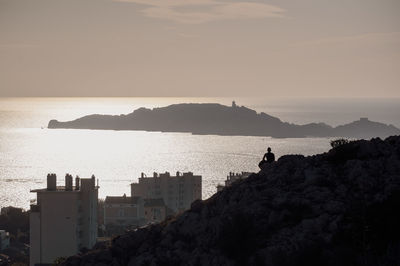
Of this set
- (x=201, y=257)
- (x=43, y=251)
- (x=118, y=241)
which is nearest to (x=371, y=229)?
(x=201, y=257)

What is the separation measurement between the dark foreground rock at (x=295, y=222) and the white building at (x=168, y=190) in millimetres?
85409

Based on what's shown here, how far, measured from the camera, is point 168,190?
393 ft

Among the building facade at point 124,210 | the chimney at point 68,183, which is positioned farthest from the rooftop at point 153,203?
the chimney at point 68,183

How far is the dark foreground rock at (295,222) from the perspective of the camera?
28.9m

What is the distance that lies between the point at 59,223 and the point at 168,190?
54.5 metres

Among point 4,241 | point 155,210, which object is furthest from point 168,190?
point 4,241

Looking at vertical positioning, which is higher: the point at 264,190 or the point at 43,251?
the point at 264,190

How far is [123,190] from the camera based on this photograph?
183375mm

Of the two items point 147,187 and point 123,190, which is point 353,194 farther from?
point 123,190

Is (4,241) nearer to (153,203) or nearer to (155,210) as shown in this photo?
(155,210)

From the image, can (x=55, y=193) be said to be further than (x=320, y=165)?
Yes

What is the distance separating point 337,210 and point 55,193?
3827 cm

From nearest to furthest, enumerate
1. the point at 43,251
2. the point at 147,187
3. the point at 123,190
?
the point at 43,251, the point at 147,187, the point at 123,190

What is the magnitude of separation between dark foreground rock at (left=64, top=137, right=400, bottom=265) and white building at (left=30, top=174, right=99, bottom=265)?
106 ft
